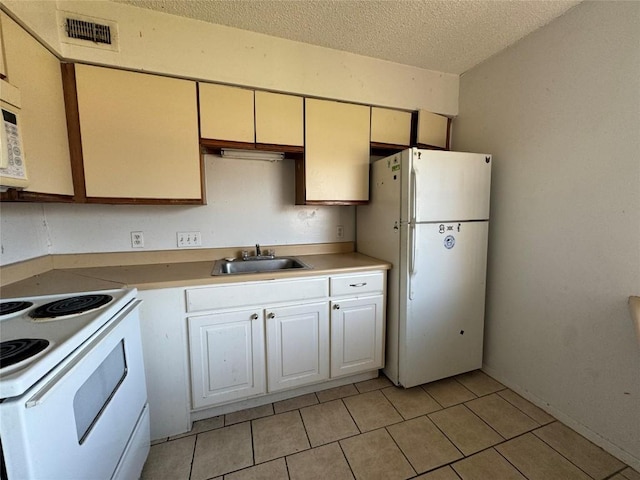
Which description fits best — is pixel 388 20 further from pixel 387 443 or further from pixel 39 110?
pixel 387 443

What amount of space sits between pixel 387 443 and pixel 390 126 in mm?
2087

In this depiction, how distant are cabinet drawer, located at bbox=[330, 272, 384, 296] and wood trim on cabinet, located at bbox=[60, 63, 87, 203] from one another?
1536 millimetres

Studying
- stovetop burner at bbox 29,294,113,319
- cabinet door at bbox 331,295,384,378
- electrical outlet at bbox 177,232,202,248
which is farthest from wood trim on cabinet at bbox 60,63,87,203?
cabinet door at bbox 331,295,384,378

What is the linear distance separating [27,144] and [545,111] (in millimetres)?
2712

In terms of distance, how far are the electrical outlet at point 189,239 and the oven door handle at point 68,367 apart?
2.87 feet

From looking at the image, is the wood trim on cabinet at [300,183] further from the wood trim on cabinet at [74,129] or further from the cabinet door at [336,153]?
the wood trim on cabinet at [74,129]

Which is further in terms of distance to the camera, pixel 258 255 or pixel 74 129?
pixel 258 255

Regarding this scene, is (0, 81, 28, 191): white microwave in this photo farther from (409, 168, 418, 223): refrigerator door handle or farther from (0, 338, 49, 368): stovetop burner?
(409, 168, 418, 223): refrigerator door handle

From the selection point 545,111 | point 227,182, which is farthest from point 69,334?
point 545,111

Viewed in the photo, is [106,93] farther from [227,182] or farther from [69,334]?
[69,334]

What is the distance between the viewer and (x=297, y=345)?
173 centimetres

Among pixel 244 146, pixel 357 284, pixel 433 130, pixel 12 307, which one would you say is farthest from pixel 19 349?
pixel 433 130

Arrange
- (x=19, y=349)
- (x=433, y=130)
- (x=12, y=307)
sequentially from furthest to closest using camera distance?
(x=433, y=130) < (x=12, y=307) < (x=19, y=349)

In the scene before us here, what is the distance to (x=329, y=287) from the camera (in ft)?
5.81
